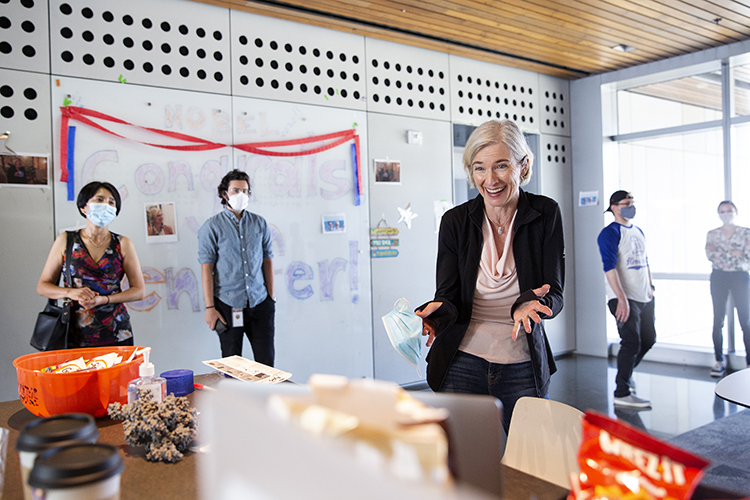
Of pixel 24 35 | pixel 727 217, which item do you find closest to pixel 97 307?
pixel 24 35

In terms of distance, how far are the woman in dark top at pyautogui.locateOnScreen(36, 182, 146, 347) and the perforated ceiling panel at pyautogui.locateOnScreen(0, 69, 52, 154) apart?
2.71 feet

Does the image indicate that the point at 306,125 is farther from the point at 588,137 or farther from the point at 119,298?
the point at 588,137

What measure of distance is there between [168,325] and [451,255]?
2.55m

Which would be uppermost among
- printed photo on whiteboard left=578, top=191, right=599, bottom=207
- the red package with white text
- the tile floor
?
printed photo on whiteboard left=578, top=191, right=599, bottom=207

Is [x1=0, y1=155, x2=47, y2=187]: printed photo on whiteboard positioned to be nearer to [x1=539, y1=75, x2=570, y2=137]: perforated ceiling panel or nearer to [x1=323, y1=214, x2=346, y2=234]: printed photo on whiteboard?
[x1=323, y1=214, x2=346, y2=234]: printed photo on whiteboard

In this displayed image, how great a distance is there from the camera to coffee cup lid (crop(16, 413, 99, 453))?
0.83 meters

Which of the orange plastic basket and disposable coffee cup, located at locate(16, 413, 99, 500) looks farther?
the orange plastic basket

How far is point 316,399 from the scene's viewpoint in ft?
2.01

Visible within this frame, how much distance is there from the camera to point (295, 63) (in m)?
4.46

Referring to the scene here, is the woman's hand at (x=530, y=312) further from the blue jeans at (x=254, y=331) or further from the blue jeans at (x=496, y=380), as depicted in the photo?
the blue jeans at (x=254, y=331)

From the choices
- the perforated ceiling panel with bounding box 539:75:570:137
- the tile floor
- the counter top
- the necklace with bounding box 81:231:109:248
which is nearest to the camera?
the counter top

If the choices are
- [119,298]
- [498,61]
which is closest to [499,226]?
[119,298]

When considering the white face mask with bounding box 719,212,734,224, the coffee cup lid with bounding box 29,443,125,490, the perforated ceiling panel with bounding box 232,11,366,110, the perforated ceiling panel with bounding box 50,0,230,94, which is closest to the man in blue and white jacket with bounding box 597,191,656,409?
the white face mask with bounding box 719,212,734,224

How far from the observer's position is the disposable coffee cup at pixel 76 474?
0.67m
